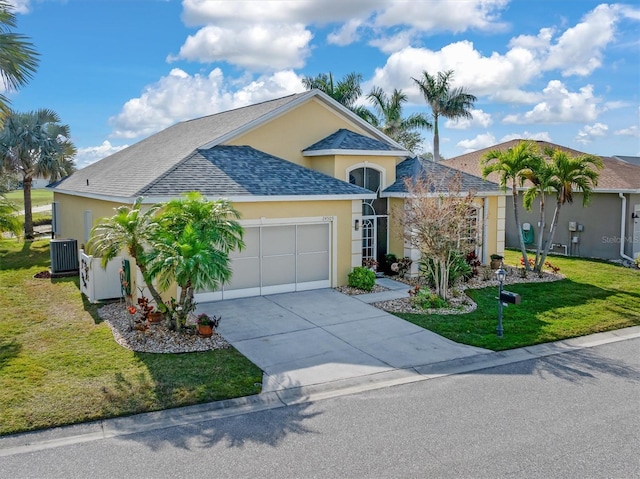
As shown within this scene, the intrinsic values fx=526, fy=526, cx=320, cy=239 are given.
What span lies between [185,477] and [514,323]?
29.9 feet

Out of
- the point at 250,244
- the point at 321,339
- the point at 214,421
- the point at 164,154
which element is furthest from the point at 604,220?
the point at 214,421

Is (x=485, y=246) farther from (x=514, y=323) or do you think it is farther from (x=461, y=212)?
(x=514, y=323)

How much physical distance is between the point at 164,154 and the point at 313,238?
23.1 feet

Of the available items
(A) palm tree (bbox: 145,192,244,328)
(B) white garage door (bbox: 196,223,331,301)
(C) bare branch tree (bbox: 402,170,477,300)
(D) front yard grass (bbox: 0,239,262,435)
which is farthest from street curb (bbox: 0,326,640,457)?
(B) white garage door (bbox: 196,223,331,301)

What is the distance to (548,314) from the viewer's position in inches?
541

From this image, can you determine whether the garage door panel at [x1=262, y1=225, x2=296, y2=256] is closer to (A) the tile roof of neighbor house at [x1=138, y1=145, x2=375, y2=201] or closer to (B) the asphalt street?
(A) the tile roof of neighbor house at [x1=138, y1=145, x2=375, y2=201]

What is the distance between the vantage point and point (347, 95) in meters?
34.0

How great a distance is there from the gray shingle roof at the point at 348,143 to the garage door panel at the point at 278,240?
4.05 m

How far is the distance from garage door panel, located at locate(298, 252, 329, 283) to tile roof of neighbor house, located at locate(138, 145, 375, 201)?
77.0 inches

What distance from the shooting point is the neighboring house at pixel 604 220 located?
22062 millimetres

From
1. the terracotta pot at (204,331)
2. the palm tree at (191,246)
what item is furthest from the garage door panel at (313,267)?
the terracotta pot at (204,331)

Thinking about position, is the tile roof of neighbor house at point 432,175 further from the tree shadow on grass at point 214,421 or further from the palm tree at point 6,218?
the palm tree at point 6,218

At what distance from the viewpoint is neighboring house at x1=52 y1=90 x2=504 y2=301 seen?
49.4ft

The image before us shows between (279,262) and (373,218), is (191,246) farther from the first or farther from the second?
(373,218)
